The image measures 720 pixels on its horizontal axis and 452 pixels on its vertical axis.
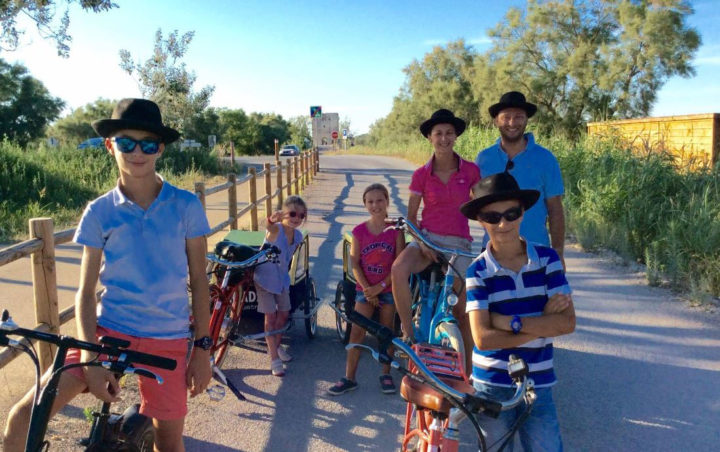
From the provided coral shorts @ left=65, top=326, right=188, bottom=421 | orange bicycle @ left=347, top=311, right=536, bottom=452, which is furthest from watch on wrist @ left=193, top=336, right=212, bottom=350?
orange bicycle @ left=347, top=311, right=536, bottom=452

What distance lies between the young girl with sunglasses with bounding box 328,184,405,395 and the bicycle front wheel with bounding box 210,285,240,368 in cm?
89

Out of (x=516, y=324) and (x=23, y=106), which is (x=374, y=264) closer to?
(x=516, y=324)

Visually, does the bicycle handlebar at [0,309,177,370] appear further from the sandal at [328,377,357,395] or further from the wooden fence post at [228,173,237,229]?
the wooden fence post at [228,173,237,229]

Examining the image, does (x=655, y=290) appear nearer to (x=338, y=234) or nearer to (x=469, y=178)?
(x=469, y=178)

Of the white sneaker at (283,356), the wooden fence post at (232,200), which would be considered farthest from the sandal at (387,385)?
the wooden fence post at (232,200)

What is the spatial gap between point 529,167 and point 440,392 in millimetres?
2568

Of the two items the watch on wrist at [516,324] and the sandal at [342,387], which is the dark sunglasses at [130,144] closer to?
the watch on wrist at [516,324]

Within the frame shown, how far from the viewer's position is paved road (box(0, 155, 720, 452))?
373 centimetres

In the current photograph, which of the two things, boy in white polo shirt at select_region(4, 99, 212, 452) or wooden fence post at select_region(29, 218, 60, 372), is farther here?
wooden fence post at select_region(29, 218, 60, 372)

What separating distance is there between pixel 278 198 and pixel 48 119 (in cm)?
3586

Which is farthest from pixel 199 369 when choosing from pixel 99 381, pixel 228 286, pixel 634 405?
pixel 634 405

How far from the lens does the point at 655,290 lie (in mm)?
7109

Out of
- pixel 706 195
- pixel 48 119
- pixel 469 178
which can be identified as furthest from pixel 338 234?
pixel 48 119

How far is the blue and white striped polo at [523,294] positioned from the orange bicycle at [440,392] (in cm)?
24
